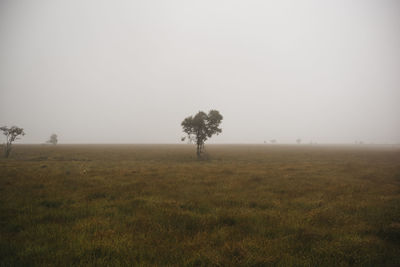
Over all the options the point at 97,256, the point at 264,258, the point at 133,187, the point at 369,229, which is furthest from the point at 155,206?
the point at 369,229

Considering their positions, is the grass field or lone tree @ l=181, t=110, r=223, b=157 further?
lone tree @ l=181, t=110, r=223, b=157

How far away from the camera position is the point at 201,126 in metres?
38.2

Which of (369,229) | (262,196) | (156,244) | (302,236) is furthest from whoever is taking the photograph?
(262,196)

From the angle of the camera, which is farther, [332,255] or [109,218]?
[109,218]

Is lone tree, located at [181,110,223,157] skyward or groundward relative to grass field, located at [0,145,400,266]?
skyward

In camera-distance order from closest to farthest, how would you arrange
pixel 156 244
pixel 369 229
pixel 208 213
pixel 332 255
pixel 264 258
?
pixel 264 258, pixel 332 255, pixel 156 244, pixel 369 229, pixel 208 213

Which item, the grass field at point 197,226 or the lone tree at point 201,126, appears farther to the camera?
the lone tree at point 201,126

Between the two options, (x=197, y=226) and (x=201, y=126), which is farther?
(x=201, y=126)

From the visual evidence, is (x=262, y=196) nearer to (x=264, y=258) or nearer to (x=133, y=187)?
(x=264, y=258)

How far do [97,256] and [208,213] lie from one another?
4345 mm

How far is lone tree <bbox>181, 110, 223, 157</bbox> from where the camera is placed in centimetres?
3816

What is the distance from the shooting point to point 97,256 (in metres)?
4.66

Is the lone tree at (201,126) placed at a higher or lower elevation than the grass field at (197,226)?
higher

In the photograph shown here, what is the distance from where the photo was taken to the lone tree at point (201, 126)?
38.2 metres
